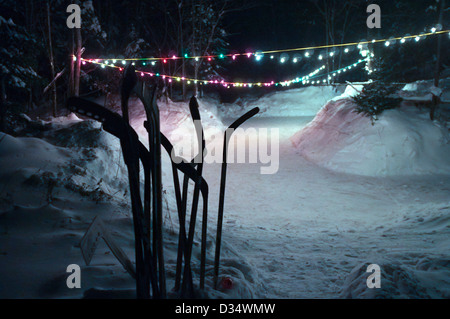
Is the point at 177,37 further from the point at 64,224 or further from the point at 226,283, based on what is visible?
the point at 226,283

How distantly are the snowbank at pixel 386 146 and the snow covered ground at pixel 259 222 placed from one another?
5.7 inches

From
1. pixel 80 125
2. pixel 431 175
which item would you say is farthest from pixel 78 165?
pixel 431 175

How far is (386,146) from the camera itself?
32.9 feet

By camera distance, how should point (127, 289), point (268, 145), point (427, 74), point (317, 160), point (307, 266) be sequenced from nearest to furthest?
point (127, 289)
point (307, 266)
point (317, 160)
point (268, 145)
point (427, 74)

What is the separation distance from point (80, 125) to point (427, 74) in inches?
892

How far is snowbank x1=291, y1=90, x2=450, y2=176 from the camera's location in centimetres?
966

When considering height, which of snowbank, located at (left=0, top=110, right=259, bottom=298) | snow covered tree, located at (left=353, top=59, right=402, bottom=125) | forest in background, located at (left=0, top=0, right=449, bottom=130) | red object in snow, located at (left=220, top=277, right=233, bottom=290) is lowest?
red object in snow, located at (left=220, top=277, right=233, bottom=290)

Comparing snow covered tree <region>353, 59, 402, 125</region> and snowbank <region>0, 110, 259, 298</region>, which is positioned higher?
snow covered tree <region>353, 59, 402, 125</region>

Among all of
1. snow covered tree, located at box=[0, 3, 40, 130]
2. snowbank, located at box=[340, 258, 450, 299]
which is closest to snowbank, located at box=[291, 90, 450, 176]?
snowbank, located at box=[340, 258, 450, 299]

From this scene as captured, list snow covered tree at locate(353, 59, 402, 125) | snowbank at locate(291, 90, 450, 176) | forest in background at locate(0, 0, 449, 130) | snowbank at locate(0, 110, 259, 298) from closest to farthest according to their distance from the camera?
snowbank at locate(0, 110, 259, 298) < snowbank at locate(291, 90, 450, 176) < snow covered tree at locate(353, 59, 402, 125) < forest in background at locate(0, 0, 449, 130)

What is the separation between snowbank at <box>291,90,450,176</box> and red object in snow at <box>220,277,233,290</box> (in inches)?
326

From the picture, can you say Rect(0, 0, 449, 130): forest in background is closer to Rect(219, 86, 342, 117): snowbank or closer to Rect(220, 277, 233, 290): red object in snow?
Rect(219, 86, 342, 117): snowbank

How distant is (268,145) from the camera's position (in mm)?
13945
